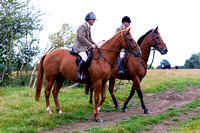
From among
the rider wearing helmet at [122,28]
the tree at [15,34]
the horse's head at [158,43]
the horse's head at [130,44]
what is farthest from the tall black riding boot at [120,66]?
the tree at [15,34]

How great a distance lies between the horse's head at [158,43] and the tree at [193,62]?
51.7 m

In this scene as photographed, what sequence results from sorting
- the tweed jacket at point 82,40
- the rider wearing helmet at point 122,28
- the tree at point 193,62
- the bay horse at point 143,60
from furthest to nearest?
the tree at point 193,62 → the rider wearing helmet at point 122,28 → the bay horse at point 143,60 → the tweed jacket at point 82,40

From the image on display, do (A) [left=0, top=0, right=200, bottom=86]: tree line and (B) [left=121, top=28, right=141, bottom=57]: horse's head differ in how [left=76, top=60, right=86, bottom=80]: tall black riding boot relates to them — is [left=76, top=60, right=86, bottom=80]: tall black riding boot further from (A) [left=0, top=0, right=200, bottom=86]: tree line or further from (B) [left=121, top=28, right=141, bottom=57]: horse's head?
(A) [left=0, top=0, right=200, bottom=86]: tree line

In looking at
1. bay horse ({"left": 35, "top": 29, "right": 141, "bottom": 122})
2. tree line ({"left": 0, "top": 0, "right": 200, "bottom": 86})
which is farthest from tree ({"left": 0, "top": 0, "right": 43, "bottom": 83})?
bay horse ({"left": 35, "top": 29, "right": 141, "bottom": 122})

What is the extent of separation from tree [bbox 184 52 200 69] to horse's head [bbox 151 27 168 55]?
51.7 m

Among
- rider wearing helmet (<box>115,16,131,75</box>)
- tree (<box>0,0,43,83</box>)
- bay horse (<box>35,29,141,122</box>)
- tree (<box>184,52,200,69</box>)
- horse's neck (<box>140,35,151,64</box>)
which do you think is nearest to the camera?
bay horse (<box>35,29,141,122</box>)

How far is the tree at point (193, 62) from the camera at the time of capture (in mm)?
54594

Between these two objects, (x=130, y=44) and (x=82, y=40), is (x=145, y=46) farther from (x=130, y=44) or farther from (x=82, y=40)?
(x=82, y=40)

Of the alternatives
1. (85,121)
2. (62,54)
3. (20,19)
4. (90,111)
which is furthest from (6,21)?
(85,121)

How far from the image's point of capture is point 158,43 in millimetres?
7875

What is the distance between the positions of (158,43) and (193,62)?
5339 centimetres

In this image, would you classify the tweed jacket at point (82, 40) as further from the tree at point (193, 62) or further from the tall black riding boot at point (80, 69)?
the tree at point (193, 62)

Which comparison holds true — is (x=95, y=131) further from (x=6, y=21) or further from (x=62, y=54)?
(x=6, y=21)

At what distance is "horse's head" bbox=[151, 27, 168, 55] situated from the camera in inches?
309
